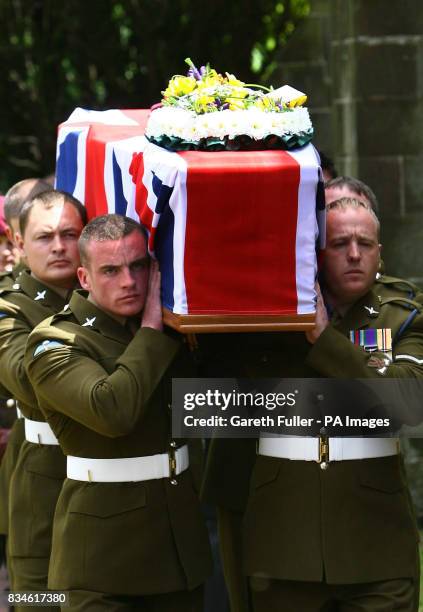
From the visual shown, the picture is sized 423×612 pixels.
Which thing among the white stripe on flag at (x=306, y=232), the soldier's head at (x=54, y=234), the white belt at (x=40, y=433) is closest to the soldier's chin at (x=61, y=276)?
the soldier's head at (x=54, y=234)

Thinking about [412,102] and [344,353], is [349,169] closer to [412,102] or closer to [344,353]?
[412,102]

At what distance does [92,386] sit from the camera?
14.1 ft

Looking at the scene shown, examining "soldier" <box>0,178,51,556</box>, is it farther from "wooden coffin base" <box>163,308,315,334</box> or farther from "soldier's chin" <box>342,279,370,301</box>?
"soldier's chin" <box>342,279,370,301</box>

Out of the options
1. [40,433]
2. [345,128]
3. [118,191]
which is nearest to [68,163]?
[118,191]

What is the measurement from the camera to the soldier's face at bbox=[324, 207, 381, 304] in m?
4.56

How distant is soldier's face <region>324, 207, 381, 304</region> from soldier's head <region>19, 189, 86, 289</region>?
1053 millimetres

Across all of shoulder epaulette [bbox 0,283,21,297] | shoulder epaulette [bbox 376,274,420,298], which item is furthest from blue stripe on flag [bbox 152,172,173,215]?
shoulder epaulette [bbox 0,283,21,297]

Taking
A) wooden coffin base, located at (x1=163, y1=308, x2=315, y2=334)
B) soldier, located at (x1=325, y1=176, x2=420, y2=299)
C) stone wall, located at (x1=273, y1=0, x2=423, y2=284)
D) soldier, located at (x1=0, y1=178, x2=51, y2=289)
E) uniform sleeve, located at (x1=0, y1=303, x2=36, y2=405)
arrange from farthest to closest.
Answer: stone wall, located at (x1=273, y1=0, x2=423, y2=284), soldier, located at (x1=0, y1=178, x2=51, y2=289), uniform sleeve, located at (x1=0, y1=303, x2=36, y2=405), soldier, located at (x1=325, y1=176, x2=420, y2=299), wooden coffin base, located at (x1=163, y1=308, x2=315, y2=334)

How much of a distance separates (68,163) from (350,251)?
1592 mm

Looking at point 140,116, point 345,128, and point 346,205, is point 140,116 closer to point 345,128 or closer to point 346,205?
point 346,205

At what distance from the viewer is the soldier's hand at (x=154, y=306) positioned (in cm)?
446

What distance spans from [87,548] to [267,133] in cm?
142

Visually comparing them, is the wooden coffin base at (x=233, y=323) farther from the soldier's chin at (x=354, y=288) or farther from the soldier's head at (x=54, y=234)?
the soldier's head at (x=54, y=234)

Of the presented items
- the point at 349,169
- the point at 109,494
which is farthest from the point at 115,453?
the point at 349,169
